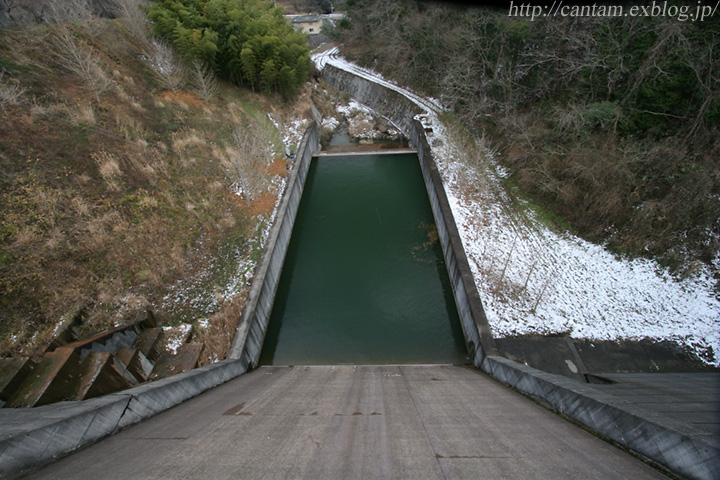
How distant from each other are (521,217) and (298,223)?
800 centimetres

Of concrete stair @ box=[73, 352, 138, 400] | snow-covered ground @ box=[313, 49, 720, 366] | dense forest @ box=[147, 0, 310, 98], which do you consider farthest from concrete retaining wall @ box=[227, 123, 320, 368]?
dense forest @ box=[147, 0, 310, 98]

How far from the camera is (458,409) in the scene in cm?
420

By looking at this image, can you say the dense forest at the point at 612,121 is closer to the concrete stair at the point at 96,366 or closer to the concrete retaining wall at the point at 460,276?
the concrete retaining wall at the point at 460,276

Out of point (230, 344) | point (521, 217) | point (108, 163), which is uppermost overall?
point (521, 217)

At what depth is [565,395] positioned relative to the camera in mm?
3984

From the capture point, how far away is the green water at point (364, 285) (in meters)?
7.85

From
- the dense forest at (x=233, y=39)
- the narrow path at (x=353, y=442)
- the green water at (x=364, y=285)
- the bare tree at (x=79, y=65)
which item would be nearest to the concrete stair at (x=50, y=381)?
the narrow path at (x=353, y=442)

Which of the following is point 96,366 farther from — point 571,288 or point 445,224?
point 571,288

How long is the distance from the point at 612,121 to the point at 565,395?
9368 millimetres

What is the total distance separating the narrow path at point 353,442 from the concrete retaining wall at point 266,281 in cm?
195

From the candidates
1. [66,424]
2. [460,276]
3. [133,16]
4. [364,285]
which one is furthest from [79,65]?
[460,276]

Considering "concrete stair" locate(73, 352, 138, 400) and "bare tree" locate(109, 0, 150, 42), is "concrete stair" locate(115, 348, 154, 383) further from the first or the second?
"bare tree" locate(109, 0, 150, 42)

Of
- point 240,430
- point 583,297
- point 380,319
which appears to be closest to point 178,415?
point 240,430

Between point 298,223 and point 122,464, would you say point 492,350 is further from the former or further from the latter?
point 298,223
